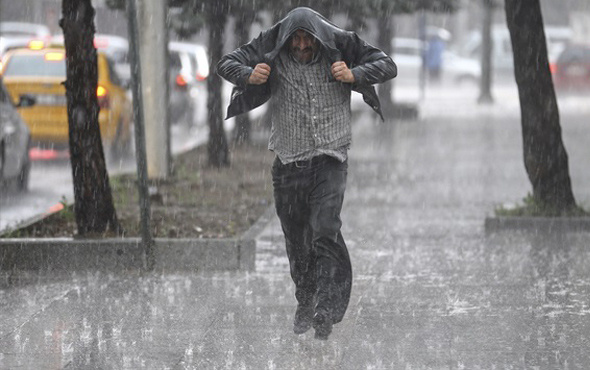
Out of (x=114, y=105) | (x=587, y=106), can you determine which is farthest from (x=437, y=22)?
(x=114, y=105)

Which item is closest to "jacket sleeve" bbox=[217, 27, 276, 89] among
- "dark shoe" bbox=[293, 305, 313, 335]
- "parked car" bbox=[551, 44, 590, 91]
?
"dark shoe" bbox=[293, 305, 313, 335]

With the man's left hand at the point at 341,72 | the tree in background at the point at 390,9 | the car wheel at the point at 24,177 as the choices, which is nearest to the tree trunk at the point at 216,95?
the car wheel at the point at 24,177

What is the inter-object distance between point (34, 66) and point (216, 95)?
3.43 m

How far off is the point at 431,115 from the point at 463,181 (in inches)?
615

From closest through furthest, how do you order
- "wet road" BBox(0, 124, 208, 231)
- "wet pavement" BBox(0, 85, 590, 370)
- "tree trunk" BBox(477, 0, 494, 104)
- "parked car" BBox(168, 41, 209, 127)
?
"wet pavement" BBox(0, 85, 590, 370)
"wet road" BBox(0, 124, 208, 231)
"parked car" BBox(168, 41, 209, 127)
"tree trunk" BBox(477, 0, 494, 104)

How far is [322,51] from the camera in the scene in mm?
7605

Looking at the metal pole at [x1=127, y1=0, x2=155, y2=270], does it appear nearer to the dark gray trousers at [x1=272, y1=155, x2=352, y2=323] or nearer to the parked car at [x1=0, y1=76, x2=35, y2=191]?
the dark gray trousers at [x1=272, y1=155, x2=352, y2=323]

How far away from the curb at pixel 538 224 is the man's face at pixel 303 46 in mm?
4556

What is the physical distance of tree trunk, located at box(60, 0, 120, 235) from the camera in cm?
1070

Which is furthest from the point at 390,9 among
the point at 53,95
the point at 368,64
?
the point at 368,64

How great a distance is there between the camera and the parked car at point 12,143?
15234mm

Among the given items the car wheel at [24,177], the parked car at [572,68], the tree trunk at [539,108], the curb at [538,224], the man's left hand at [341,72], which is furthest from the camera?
the parked car at [572,68]

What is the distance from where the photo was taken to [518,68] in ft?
40.0

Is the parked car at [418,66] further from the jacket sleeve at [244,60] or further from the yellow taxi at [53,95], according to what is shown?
the jacket sleeve at [244,60]
